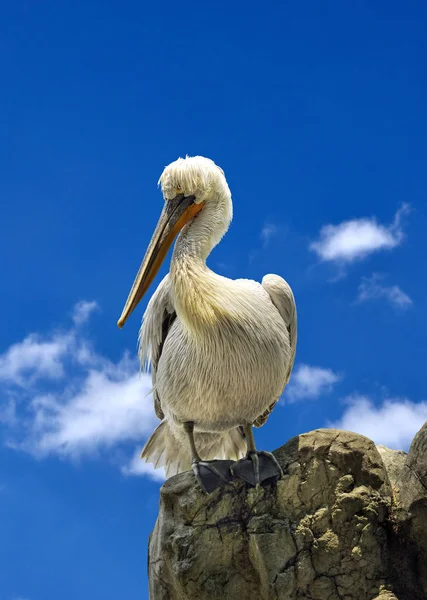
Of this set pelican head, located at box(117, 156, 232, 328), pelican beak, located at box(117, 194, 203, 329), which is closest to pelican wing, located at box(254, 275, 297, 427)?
A: pelican head, located at box(117, 156, 232, 328)

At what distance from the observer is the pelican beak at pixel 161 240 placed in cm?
667

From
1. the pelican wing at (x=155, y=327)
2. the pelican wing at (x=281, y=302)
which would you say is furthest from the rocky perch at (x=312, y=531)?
the pelican wing at (x=155, y=327)

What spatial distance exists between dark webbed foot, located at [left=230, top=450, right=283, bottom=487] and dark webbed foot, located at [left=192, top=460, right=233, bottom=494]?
7 cm

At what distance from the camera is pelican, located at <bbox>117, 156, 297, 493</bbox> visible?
6258 mm

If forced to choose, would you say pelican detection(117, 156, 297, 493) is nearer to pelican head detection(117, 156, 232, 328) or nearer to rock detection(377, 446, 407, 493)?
pelican head detection(117, 156, 232, 328)

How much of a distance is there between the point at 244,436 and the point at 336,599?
180cm

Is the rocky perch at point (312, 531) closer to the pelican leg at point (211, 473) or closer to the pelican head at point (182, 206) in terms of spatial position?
the pelican leg at point (211, 473)

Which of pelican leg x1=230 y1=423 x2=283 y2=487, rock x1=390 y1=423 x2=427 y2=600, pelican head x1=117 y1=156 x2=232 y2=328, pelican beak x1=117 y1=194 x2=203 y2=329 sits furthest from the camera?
pelican beak x1=117 y1=194 x2=203 y2=329

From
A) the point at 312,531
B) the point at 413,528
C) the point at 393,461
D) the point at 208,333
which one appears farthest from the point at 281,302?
the point at 413,528

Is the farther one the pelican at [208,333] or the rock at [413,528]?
the pelican at [208,333]

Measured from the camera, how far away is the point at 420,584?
5.69 m

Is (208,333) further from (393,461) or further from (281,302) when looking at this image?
(393,461)

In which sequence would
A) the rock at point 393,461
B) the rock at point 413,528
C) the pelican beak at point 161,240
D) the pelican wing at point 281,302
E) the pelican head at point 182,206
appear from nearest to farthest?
1. the rock at point 413,528
2. the rock at point 393,461
3. the pelican head at point 182,206
4. the pelican beak at point 161,240
5. the pelican wing at point 281,302

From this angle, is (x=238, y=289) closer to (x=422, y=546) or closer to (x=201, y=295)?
(x=201, y=295)
